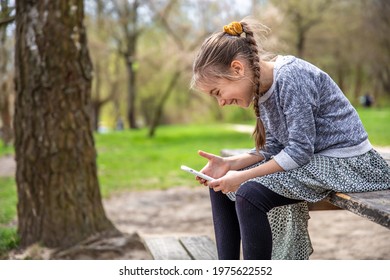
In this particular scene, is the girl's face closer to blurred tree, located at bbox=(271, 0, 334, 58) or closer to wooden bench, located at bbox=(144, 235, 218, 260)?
wooden bench, located at bbox=(144, 235, 218, 260)

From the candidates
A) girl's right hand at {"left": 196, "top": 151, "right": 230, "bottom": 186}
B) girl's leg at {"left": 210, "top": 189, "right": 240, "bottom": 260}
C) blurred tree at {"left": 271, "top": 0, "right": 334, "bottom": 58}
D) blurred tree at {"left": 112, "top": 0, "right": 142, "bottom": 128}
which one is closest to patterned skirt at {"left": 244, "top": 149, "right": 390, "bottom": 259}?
girl's leg at {"left": 210, "top": 189, "right": 240, "bottom": 260}

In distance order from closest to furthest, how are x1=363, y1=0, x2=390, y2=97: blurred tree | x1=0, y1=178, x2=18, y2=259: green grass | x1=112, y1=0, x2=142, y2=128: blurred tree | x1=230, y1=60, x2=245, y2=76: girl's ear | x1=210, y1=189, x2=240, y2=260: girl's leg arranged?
1. x1=230, y1=60, x2=245, y2=76: girl's ear
2. x1=210, y1=189, x2=240, y2=260: girl's leg
3. x1=0, y1=178, x2=18, y2=259: green grass
4. x1=112, y1=0, x2=142, y2=128: blurred tree
5. x1=363, y1=0, x2=390, y2=97: blurred tree

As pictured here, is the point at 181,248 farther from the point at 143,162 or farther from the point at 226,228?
the point at 143,162

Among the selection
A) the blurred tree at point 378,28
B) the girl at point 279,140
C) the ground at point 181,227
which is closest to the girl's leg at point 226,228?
the girl at point 279,140

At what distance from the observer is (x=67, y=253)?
3836mm

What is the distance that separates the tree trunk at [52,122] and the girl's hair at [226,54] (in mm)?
1747

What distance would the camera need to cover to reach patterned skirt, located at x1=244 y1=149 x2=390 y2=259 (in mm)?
2246

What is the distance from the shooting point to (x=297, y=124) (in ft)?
7.36

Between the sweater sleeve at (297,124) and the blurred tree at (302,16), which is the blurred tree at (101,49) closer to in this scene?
the blurred tree at (302,16)

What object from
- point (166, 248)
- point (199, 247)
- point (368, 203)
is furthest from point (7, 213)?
point (368, 203)

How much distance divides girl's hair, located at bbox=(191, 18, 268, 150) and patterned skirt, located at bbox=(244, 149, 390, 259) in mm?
378

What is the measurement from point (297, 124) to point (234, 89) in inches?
11.9

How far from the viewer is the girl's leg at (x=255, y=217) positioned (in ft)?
7.13
